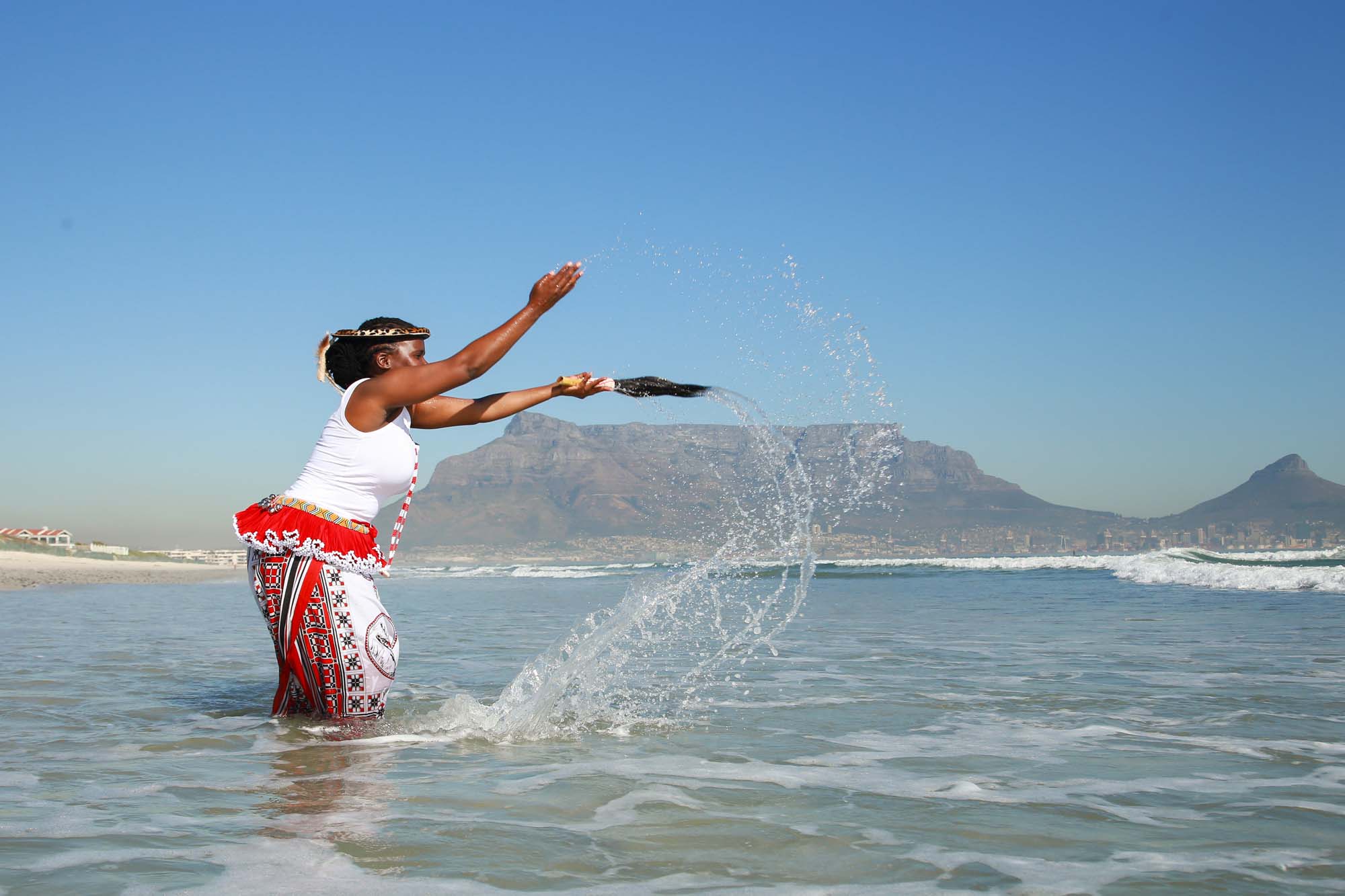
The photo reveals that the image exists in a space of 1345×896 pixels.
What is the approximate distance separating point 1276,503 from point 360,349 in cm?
10708

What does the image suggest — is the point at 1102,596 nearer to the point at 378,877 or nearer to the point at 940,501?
the point at 378,877

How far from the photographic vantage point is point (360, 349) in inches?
160

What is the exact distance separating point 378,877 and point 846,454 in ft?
14.7

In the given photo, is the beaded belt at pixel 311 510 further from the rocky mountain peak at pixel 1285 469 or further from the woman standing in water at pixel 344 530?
the rocky mountain peak at pixel 1285 469

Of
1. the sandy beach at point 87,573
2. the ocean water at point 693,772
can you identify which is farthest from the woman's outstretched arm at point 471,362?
the sandy beach at point 87,573

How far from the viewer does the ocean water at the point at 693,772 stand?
101 inches

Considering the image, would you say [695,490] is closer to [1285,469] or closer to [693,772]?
[1285,469]

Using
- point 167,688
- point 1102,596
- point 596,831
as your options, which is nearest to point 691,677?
point 167,688

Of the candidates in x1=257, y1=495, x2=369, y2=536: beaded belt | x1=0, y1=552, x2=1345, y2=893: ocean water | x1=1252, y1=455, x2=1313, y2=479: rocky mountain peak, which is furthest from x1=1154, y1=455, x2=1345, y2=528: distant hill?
x1=257, y1=495, x2=369, y2=536: beaded belt

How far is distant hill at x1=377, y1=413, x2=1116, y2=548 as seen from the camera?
20.9 ft

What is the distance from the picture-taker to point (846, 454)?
641 cm

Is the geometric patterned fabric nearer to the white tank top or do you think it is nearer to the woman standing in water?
the woman standing in water

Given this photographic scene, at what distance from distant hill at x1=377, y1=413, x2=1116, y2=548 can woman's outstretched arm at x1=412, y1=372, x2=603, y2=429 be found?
1295mm

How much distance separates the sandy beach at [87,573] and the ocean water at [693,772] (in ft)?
67.2
